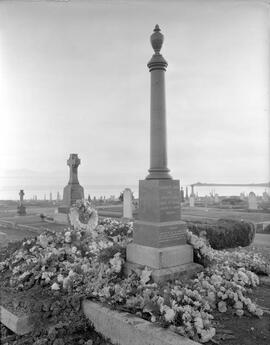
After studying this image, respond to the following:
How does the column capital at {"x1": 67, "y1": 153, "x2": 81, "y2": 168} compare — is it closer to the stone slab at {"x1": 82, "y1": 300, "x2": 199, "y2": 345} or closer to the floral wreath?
the floral wreath

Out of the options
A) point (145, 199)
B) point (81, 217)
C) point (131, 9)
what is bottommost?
point (81, 217)

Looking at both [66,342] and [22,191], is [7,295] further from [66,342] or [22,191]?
[22,191]

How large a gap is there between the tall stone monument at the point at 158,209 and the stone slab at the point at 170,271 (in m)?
0.01

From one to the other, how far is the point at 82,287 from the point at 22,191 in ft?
67.0

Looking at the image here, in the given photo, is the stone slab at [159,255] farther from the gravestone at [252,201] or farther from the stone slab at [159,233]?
the gravestone at [252,201]

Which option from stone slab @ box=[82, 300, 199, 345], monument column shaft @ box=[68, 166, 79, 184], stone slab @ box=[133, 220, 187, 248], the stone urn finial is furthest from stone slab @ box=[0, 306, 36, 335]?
monument column shaft @ box=[68, 166, 79, 184]

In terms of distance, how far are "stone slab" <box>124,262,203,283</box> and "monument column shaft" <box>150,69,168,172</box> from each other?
1664mm

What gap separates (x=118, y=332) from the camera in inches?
145

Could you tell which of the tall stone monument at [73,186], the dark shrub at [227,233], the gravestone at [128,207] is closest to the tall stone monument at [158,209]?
the dark shrub at [227,233]

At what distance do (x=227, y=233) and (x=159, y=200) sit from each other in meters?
5.17

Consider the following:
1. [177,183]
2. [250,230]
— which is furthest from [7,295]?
[250,230]

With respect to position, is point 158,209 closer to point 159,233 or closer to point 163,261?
point 159,233

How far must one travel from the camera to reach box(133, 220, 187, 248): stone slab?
16.7 ft

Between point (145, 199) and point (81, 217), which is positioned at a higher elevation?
point (145, 199)
